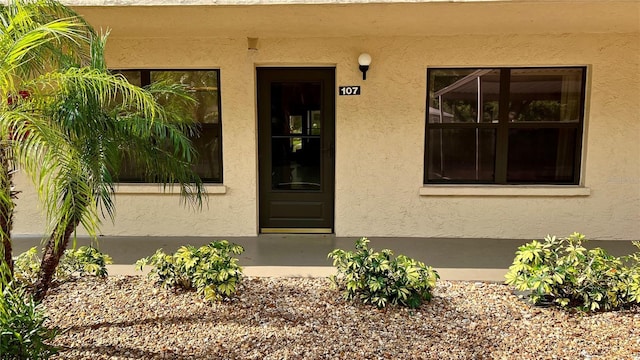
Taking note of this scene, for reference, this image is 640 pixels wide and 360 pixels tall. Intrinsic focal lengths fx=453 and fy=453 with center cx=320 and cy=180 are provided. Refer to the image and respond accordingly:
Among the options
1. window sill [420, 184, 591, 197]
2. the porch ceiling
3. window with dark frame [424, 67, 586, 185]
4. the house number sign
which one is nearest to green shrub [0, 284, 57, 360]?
the porch ceiling

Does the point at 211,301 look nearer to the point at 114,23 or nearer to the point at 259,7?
the point at 259,7

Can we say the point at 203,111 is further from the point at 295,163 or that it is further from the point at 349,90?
the point at 349,90

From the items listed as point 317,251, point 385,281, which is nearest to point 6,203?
point 385,281

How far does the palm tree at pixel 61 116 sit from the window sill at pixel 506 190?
394cm

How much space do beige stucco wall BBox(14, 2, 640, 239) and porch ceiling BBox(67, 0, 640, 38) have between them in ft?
0.63

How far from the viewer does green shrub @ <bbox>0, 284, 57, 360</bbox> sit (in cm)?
241

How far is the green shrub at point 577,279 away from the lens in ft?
11.4

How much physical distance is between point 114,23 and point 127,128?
285cm

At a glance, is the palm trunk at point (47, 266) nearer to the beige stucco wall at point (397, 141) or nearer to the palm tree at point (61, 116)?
the palm tree at point (61, 116)

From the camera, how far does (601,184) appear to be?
582 cm

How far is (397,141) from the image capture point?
5832 mm

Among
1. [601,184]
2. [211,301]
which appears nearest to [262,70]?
[211,301]

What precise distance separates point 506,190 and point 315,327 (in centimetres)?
364

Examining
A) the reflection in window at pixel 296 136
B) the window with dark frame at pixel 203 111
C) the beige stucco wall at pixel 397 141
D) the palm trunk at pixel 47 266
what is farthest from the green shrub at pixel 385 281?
the window with dark frame at pixel 203 111
